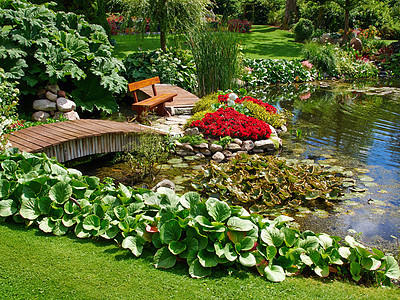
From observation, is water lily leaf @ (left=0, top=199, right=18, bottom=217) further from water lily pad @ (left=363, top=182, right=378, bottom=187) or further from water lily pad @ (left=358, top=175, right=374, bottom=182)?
water lily pad @ (left=358, top=175, right=374, bottom=182)

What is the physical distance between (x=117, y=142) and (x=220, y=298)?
4.17m

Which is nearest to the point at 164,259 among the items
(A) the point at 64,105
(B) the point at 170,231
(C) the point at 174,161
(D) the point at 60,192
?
(B) the point at 170,231

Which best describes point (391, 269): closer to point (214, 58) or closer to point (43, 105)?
point (43, 105)

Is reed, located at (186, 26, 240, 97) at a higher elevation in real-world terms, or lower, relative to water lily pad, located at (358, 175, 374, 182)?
higher

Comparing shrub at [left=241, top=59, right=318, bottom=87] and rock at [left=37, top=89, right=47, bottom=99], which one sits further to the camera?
shrub at [left=241, top=59, right=318, bottom=87]

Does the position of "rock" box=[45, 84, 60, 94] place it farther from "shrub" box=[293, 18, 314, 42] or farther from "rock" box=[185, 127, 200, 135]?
"shrub" box=[293, 18, 314, 42]

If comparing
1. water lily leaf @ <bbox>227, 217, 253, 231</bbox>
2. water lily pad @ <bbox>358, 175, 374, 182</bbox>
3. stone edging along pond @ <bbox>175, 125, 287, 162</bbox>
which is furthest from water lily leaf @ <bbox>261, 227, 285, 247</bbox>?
stone edging along pond @ <bbox>175, 125, 287, 162</bbox>

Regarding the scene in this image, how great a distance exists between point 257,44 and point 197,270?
19.7 meters

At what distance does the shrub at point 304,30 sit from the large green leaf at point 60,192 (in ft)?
72.5

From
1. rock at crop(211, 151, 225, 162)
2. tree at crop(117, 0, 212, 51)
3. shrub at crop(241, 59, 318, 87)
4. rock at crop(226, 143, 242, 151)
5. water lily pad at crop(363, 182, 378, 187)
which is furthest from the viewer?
shrub at crop(241, 59, 318, 87)

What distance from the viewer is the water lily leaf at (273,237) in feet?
9.45

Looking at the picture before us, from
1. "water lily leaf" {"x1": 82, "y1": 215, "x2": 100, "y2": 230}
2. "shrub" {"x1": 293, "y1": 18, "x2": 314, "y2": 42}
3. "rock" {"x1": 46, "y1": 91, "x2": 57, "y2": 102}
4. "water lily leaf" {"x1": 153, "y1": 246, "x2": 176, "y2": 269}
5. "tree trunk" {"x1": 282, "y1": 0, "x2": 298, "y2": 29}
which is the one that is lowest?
"water lily leaf" {"x1": 153, "y1": 246, "x2": 176, "y2": 269}

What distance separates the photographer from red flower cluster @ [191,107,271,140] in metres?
6.94

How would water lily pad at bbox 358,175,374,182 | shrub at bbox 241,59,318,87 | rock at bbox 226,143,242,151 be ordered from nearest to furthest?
1. water lily pad at bbox 358,175,374,182
2. rock at bbox 226,143,242,151
3. shrub at bbox 241,59,318,87
